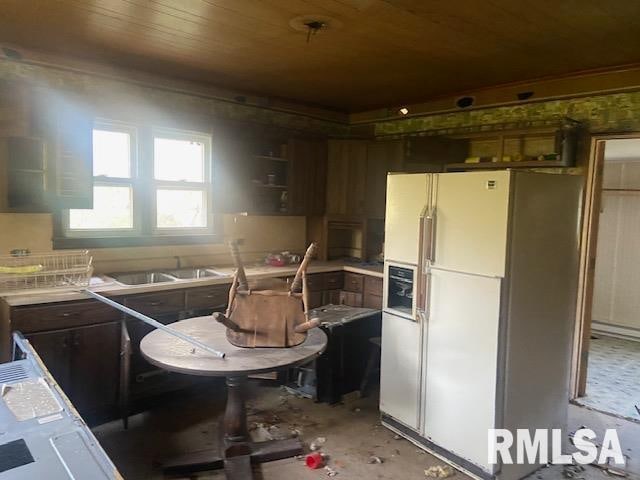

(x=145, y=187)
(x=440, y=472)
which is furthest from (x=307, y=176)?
(x=440, y=472)

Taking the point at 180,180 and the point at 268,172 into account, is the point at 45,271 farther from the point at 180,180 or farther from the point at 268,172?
the point at 268,172

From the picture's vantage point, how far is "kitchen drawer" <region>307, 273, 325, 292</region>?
13.5 feet

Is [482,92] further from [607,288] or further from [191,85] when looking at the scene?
[607,288]

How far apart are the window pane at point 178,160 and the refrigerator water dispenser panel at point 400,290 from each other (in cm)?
200

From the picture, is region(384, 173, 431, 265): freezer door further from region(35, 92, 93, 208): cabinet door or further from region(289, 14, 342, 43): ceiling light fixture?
A: region(35, 92, 93, 208): cabinet door

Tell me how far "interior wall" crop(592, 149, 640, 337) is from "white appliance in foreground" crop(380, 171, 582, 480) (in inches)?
127

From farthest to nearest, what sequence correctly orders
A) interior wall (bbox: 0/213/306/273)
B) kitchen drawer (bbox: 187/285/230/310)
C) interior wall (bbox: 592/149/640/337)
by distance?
interior wall (bbox: 592/149/640/337), kitchen drawer (bbox: 187/285/230/310), interior wall (bbox: 0/213/306/273)

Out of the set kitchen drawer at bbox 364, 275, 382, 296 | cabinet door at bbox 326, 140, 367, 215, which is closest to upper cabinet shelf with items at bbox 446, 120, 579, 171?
cabinet door at bbox 326, 140, 367, 215

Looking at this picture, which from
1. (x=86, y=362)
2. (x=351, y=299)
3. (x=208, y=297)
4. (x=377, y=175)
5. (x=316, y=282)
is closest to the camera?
(x=86, y=362)

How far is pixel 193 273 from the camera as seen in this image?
391cm

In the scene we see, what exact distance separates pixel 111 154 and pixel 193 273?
1150mm

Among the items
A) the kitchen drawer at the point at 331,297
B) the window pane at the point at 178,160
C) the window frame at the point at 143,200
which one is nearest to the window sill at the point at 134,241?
the window frame at the point at 143,200

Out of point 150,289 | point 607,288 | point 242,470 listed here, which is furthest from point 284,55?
point 607,288

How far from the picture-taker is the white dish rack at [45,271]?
2900 millimetres
